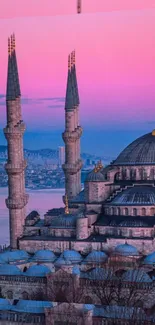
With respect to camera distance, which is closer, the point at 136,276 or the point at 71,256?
the point at 136,276

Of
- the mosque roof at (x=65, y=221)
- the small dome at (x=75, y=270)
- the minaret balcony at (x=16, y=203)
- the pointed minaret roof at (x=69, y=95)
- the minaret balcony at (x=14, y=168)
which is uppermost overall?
the pointed minaret roof at (x=69, y=95)

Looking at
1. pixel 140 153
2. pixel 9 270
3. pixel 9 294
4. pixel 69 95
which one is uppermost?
pixel 69 95

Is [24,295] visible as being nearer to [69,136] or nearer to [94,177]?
[94,177]

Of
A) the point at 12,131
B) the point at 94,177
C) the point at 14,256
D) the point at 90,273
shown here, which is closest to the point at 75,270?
the point at 90,273

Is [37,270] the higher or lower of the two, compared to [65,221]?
Answer: lower

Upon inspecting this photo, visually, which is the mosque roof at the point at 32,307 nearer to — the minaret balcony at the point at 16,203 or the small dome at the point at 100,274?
the small dome at the point at 100,274

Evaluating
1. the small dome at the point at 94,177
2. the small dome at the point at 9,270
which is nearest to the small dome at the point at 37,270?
the small dome at the point at 9,270

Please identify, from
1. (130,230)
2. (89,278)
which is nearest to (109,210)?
(130,230)
